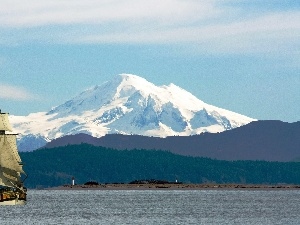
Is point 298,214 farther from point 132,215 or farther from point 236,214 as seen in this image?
point 132,215

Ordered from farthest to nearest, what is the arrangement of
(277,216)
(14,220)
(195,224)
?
(277,216), (14,220), (195,224)

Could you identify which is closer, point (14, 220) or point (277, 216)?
point (14, 220)

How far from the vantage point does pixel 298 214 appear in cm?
18650

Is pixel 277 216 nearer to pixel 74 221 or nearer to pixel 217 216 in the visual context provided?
pixel 217 216

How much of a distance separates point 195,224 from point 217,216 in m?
24.6

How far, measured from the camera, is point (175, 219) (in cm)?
16862

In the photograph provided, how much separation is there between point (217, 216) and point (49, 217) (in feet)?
91.9

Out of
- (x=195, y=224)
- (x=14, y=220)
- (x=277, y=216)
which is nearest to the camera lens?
(x=195, y=224)

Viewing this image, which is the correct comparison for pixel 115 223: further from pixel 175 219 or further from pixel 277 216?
pixel 277 216

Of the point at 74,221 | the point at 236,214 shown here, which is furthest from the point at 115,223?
the point at 236,214

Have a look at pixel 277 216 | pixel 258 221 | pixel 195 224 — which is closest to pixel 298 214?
pixel 277 216

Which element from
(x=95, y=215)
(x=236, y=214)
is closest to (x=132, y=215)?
(x=95, y=215)

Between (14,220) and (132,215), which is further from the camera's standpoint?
(132,215)

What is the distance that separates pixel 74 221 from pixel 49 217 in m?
15.4
